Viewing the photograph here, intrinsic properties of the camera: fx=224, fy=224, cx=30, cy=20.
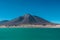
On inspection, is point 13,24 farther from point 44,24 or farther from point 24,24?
point 44,24

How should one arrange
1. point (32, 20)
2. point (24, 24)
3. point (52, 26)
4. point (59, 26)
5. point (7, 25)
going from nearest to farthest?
point (59, 26), point (52, 26), point (7, 25), point (24, 24), point (32, 20)

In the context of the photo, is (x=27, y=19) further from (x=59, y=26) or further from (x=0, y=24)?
(x=59, y=26)

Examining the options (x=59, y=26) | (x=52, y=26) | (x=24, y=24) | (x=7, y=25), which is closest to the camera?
(x=59, y=26)

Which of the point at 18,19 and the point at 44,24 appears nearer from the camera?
the point at 44,24

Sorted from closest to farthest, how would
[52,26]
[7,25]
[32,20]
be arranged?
1. [52,26]
2. [7,25]
3. [32,20]

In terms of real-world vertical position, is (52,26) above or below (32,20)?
below

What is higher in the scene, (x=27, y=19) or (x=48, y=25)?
(x=27, y=19)

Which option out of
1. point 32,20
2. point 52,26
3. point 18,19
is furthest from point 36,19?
point 52,26

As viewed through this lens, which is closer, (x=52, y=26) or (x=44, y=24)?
(x=52, y=26)

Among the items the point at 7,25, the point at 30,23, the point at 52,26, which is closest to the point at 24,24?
the point at 30,23
